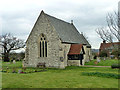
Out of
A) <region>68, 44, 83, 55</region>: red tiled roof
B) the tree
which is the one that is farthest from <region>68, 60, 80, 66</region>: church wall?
the tree

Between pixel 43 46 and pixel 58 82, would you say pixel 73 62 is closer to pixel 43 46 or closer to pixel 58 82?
pixel 43 46

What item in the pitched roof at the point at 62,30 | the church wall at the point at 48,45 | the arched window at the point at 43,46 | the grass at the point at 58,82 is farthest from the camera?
the pitched roof at the point at 62,30

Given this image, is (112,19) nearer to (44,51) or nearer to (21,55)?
(44,51)

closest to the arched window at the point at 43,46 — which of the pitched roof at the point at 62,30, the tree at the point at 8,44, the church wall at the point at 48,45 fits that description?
the church wall at the point at 48,45

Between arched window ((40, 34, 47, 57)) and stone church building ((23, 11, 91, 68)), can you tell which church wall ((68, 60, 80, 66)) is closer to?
stone church building ((23, 11, 91, 68))

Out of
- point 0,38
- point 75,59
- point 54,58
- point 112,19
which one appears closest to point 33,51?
point 54,58

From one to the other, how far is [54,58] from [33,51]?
528 cm

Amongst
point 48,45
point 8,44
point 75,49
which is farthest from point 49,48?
point 8,44

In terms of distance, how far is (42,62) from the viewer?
88.7ft

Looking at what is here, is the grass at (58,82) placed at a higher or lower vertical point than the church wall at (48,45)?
lower

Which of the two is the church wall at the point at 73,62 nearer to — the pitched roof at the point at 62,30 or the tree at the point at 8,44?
the pitched roof at the point at 62,30

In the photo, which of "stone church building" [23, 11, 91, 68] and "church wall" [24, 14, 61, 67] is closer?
"stone church building" [23, 11, 91, 68]

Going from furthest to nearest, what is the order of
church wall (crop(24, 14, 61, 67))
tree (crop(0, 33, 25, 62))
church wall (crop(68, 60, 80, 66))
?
tree (crop(0, 33, 25, 62)) → church wall (crop(68, 60, 80, 66)) → church wall (crop(24, 14, 61, 67))

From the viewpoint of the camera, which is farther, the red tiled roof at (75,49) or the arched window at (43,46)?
the red tiled roof at (75,49)
